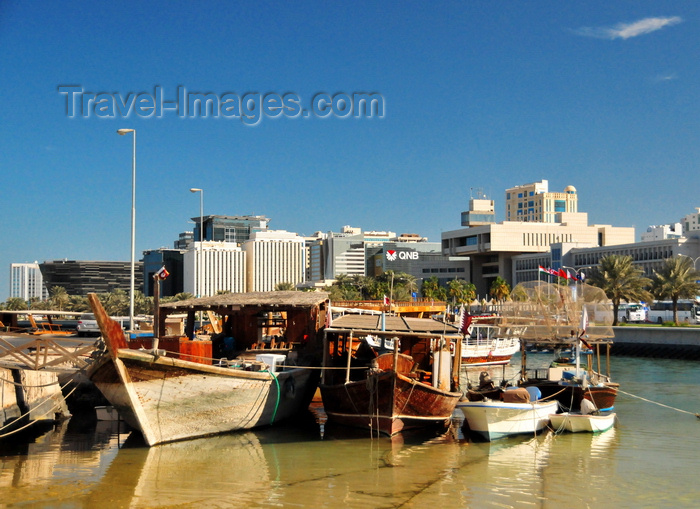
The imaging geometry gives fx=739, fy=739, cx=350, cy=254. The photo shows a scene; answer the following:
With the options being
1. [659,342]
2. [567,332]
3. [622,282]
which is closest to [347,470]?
[567,332]

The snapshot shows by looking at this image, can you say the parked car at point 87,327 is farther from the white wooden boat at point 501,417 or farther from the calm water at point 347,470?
the white wooden boat at point 501,417

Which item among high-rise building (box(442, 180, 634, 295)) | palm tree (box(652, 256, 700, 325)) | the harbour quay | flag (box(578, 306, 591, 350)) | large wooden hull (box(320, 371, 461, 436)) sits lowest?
the harbour quay

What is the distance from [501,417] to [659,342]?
4266cm

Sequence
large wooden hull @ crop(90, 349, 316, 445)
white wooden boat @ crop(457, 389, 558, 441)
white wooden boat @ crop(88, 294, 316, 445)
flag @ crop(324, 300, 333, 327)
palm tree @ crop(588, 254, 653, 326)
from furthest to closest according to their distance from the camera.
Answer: palm tree @ crop(588, 254, 653, 326) < flag @ crop(324, 300, 333, 327) < white wooden boat @ crop(457, 389, 558, 441) < large wooden hull @ crop(90, 349, 316, 445) < white wooden boat @ crop(88, 294, 316, 445)

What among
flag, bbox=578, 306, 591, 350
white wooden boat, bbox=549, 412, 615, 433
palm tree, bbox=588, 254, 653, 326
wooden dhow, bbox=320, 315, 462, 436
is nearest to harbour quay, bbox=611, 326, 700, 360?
palm tree, bbox=588, 254, 653, 326

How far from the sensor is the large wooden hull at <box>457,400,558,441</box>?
20812 mm

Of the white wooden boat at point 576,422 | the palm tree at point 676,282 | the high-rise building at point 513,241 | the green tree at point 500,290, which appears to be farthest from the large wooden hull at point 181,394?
the high-rise building at point 513,241

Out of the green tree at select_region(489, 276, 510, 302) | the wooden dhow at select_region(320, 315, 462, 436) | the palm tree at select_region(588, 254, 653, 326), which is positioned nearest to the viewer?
the wooden dhow at select_region(320, 315, 462, 436)

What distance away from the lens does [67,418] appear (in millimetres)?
23812

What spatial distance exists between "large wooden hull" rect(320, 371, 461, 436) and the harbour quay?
39.8 metres

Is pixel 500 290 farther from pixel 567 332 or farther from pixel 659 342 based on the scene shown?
pixel 567 332

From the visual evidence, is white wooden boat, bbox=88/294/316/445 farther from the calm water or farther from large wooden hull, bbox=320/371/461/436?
large wooden hull, bbox=320/371/461/436

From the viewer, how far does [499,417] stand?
20.9m

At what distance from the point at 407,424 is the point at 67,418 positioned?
1104cm
